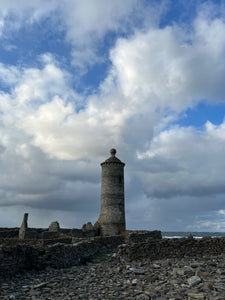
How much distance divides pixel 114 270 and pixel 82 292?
378 centimetres

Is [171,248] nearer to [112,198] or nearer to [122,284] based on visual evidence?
[122,284]

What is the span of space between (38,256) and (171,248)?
791 centimetres

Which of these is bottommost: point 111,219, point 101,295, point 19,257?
point 101,295

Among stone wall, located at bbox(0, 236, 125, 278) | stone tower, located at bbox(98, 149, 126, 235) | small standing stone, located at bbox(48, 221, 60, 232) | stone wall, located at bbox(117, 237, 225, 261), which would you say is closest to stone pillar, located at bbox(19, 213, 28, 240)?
small standing stone, located at bbox(48, 221, 60, 232)

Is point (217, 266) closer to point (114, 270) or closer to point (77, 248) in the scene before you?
point (114, 270)

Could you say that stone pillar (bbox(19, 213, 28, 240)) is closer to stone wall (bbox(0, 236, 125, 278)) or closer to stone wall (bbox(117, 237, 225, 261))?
stone wall (bbox(0, 236, 125, 278))

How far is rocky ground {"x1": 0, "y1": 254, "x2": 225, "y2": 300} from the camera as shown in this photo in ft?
29.0

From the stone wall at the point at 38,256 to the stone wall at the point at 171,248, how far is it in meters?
2.90

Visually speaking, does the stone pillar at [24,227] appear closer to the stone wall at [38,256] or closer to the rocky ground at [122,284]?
the stone wall at [38,256]

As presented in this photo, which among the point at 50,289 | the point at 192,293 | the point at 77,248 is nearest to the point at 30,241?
the point at 77,248

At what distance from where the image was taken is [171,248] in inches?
636

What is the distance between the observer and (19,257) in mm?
12680

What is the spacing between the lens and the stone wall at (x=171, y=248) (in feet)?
50.4

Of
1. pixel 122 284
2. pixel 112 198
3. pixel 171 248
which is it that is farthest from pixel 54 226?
pixel 122 284
